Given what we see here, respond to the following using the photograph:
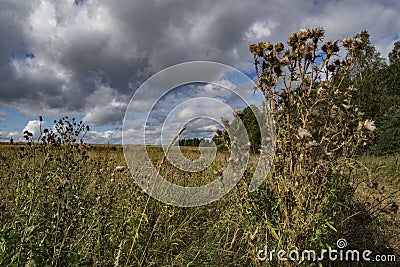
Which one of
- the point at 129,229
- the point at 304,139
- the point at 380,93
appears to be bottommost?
the point at 129,229

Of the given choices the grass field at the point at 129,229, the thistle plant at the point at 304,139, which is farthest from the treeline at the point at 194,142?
the thistle plant at the point at 304,139

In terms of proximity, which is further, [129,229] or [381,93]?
[381,93]

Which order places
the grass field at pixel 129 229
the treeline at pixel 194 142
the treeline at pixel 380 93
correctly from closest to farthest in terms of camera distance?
the grass field at pixel 129 229 < the treeline at pixel 194 142 < the treeline at pixel 380 93

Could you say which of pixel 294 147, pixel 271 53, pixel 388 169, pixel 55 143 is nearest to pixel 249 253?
pixel 294 147

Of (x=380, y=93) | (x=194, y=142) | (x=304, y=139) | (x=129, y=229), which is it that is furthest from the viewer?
(x=380, y=93)

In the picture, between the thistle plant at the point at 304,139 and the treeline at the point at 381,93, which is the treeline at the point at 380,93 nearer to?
the treeline at the point at 381,93

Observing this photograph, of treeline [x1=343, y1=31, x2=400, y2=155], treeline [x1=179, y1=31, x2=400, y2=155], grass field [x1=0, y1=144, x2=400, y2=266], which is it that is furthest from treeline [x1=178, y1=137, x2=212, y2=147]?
treeline [x1=343, y1=31, x2=400, y2=155]

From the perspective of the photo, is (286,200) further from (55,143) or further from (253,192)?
(55,143)

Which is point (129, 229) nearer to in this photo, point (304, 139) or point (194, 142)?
point (194, 142)

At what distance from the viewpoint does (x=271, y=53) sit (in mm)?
2266

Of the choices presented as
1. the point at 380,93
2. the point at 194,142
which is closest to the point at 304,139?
the point at 194,142

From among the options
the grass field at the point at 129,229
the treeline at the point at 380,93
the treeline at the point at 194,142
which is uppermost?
the treeline at the point at 380,93

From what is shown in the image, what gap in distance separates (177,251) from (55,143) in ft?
5.23

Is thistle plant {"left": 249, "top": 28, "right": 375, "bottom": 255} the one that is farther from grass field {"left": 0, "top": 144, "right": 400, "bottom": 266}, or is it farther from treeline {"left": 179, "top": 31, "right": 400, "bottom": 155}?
treeline {"left": 179, "top": 31, "right": 400, "bottom": 155}
